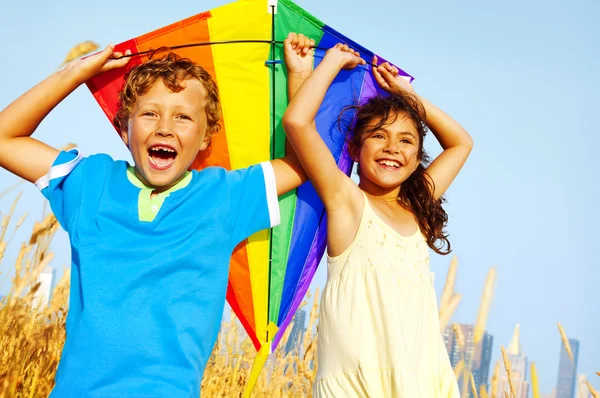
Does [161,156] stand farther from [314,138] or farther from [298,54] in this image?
[298,54]

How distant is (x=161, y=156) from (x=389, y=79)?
4.11 ft

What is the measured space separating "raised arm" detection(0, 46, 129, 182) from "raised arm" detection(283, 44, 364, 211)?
905mm

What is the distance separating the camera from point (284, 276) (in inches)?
129

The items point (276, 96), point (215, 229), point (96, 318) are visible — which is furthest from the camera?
point (276, 96)

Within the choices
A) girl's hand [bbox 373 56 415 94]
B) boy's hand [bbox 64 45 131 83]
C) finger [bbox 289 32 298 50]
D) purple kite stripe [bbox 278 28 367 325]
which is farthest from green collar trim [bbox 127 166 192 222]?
girl's hand [bbox 373 56 415 94]

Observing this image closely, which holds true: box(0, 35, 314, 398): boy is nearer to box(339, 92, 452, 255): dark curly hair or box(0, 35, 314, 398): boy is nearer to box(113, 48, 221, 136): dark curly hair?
box(113, 48, 221, 136): dark curly hair

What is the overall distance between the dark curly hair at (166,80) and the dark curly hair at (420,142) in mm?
677

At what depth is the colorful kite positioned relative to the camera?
301cm

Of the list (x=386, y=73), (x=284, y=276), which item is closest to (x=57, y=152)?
(x=284, y=276)

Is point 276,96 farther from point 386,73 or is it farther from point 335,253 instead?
point 335,253

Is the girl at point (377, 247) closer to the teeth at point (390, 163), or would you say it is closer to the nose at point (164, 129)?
the teeth at point (390, 163)

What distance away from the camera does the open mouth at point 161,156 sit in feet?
8.63

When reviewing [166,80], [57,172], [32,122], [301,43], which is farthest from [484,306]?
[32,122]

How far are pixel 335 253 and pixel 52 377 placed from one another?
1.48 m
